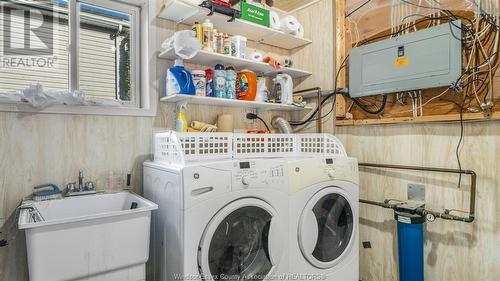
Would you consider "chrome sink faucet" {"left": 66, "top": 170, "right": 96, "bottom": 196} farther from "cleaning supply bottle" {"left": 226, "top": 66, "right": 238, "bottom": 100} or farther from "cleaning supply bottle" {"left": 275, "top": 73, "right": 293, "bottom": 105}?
"cleaning supply bottle" {"left": 275, "top": 73, "right": 293, "bottom": 105}

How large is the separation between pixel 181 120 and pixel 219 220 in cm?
81

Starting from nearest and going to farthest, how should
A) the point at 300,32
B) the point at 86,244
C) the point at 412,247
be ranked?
the point at 86,244
the point at 412,247
the point at 300,32

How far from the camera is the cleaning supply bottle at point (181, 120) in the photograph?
1.98 m

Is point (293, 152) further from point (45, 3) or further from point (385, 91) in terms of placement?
point (45, 3)

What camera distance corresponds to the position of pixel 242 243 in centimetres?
164

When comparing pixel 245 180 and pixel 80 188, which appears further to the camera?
pixel 80 188

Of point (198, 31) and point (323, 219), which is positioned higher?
point (198, 31)

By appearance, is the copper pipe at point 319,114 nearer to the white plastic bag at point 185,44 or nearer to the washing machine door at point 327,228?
the washing machine door at point 327,228

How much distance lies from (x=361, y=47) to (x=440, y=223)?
1359 mm

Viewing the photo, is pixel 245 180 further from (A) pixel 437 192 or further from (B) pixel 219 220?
(A) pixel 437 192

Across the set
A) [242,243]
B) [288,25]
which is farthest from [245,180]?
[288,25]

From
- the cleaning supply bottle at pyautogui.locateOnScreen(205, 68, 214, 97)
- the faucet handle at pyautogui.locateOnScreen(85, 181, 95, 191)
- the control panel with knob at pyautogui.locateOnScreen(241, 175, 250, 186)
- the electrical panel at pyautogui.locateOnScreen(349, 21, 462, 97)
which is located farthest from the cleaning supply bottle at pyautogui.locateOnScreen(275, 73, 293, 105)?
the faucet handle at pyautogui.locateOnScreen(85, 181, 95, 191)

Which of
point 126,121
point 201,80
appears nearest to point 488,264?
point 201,80

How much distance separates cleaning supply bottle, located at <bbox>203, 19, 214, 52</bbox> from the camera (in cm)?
200
